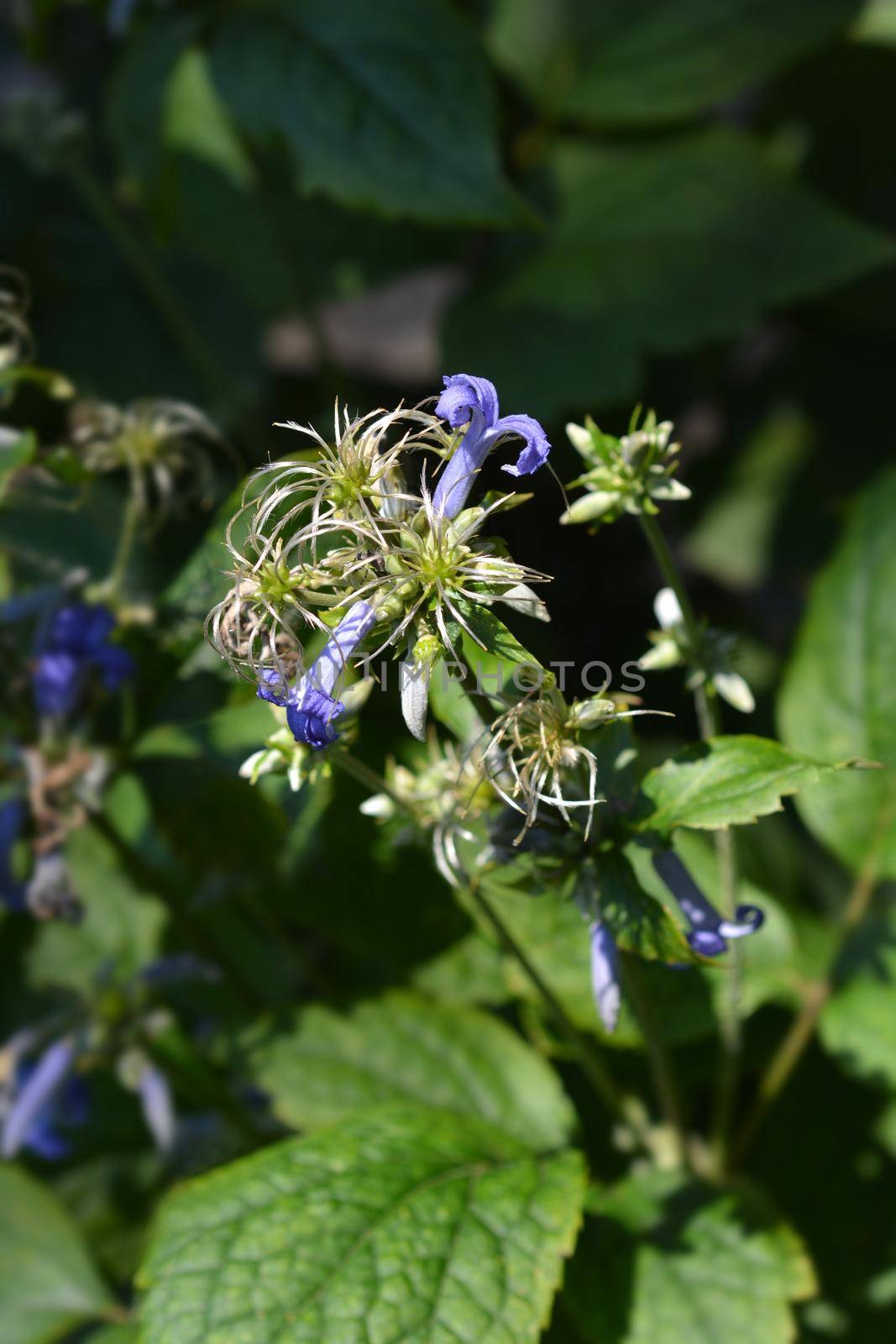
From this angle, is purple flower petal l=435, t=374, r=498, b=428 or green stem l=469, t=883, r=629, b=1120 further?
green stem l=469, t=883, r=629, b=1120

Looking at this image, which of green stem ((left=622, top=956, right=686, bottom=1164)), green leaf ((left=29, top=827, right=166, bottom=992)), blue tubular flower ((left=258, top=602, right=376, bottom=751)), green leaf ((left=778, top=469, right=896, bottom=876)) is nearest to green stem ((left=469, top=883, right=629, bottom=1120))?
green stem ((left=622, top=956, right=686, bottom=1164))

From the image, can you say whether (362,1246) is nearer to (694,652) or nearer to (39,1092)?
(39,1092)

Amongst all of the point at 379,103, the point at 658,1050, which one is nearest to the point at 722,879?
the point at 658,1050

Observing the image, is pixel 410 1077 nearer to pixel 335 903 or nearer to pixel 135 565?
pixel 335 903

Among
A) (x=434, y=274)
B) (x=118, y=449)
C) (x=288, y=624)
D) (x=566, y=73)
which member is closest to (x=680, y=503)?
(x=566, y=73)

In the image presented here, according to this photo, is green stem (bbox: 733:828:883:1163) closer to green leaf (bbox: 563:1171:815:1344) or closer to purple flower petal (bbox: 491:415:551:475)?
green leaf (bbox: 563:1171:815:1344)
